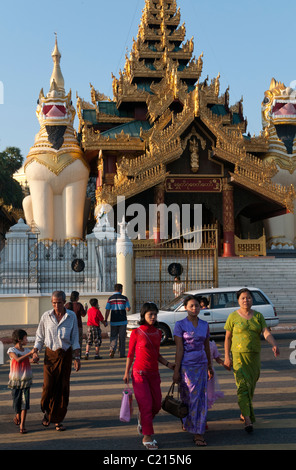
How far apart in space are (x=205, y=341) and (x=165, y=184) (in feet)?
70.1

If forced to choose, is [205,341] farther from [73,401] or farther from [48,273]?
[48,273]

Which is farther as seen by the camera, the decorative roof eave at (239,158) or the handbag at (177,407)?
the decorative roof eave at (239,158)

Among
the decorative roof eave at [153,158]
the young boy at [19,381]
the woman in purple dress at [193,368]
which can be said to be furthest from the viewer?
the decorative roof eave at [153,158]

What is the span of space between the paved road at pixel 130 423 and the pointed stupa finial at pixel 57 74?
74.2 ft

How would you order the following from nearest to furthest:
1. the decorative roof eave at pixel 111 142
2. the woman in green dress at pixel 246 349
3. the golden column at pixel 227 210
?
the woman in green dress at pixel 246 349, the golden column at pixel 227 210, the decorative roof eave at pixel 111 142

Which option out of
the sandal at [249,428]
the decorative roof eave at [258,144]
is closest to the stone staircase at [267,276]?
the decorative roof eave at [258,144]

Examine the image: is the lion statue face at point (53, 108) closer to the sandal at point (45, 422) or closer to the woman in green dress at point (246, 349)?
the sandal at point (45, 422)

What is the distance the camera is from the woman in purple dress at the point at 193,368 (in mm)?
5473

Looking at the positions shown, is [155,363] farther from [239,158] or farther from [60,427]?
[239,158]

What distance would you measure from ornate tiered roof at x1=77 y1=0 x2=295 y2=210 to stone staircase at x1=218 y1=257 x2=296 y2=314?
3833mm

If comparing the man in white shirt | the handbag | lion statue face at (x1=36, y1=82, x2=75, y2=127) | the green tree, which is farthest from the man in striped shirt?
the green tree

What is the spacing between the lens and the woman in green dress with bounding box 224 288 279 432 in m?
5.89

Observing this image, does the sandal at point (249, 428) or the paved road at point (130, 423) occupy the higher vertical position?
the sandal at point (249, 428)
